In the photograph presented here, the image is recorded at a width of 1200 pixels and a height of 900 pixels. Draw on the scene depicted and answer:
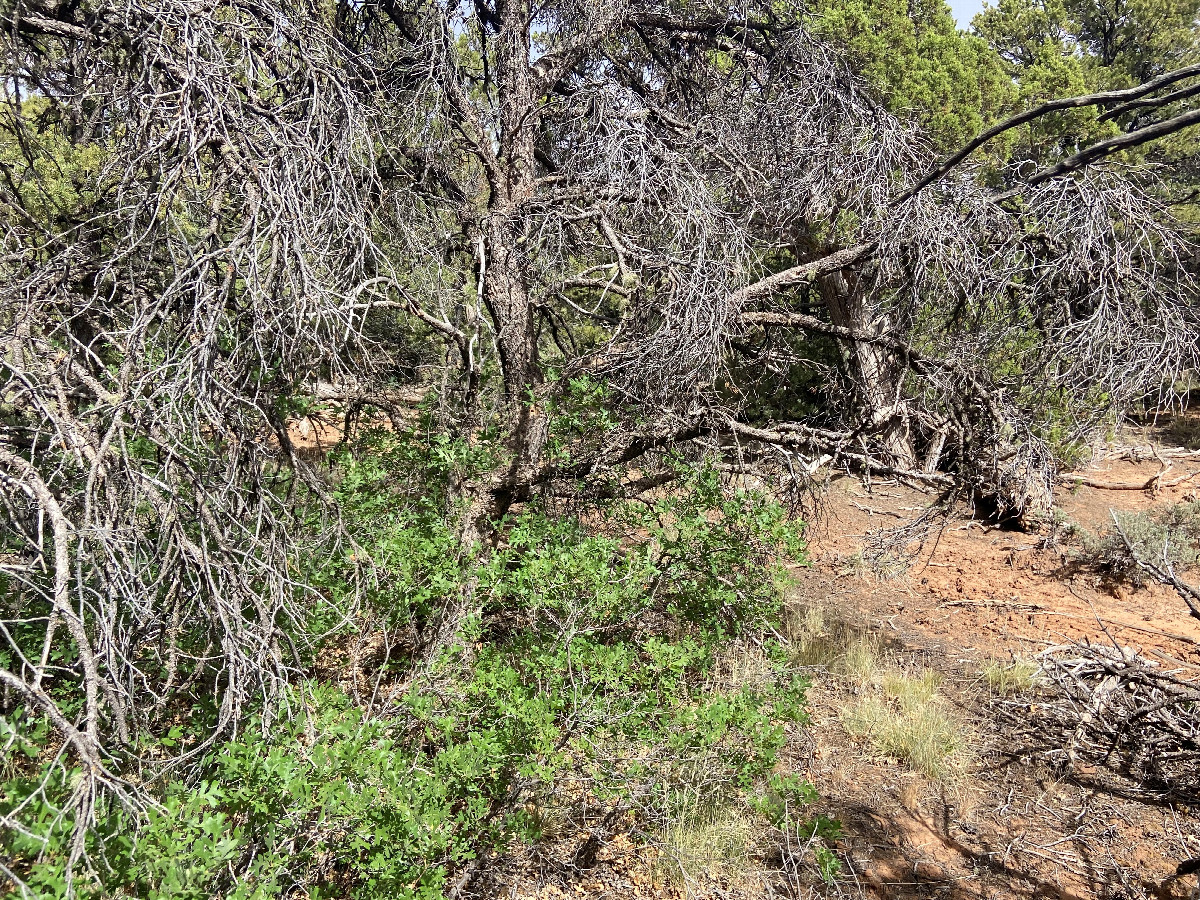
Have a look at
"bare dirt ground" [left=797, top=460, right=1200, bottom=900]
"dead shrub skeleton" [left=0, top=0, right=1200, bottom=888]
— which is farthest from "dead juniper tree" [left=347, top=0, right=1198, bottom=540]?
"bare dirt ground" [left=797, top=460, right=1200, bottom=900]

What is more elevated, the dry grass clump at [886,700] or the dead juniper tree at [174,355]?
the dead juniper tree at [174,355]

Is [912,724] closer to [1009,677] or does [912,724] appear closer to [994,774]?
[994,774]

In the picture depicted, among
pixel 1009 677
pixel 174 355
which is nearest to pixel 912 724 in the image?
pixel 1009 677

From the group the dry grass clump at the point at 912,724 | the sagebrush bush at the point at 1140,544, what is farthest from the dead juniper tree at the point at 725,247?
the sagebrush bush at the point at 1140,544

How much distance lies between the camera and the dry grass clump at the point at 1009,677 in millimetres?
5684

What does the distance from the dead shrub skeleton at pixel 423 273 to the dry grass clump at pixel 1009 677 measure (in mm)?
1533

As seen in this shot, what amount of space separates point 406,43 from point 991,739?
610 centimetres

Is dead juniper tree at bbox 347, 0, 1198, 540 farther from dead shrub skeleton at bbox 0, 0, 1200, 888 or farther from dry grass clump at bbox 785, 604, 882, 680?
dry grass clump at bbox 785, 604, 882, 680

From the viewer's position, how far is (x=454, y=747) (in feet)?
11.2

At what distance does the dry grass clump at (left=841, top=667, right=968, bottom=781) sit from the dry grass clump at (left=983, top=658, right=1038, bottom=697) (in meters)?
0.41

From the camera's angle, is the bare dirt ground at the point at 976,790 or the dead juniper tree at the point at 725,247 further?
the dead juniper tree at the point at 725,247

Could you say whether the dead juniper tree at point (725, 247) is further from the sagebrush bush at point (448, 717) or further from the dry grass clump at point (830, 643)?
the dry grass clump at point (830, 643)

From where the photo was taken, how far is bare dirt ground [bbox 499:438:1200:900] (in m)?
3.91

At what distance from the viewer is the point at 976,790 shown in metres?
4.92
